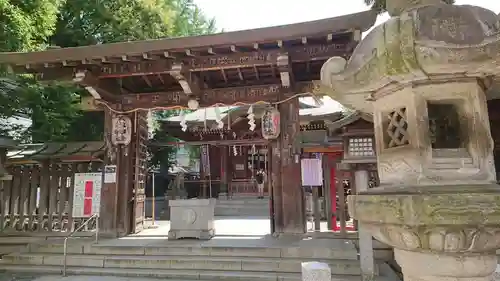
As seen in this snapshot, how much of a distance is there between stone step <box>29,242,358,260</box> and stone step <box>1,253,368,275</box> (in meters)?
0.13

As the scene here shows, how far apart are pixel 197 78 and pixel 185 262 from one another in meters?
4.89

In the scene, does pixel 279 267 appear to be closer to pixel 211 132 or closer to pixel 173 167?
pixel 211 132

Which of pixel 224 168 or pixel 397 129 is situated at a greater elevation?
pixel 224 168

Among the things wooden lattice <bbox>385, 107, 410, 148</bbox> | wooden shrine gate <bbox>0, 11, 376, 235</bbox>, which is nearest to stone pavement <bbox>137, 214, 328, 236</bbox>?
wooden shrine gate <bbox>0, 11, 376, 235</bbox>

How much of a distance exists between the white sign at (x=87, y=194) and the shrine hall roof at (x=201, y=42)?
122 inches

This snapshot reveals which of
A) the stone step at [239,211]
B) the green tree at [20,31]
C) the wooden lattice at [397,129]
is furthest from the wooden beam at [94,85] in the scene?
the stone step at [239,211]

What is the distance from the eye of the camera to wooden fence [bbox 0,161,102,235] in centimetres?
955

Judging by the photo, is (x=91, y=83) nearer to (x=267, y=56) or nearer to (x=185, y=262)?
(x=267, y=56)

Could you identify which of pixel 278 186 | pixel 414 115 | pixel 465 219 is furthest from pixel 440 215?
pixel 278 186

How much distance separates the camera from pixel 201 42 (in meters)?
7.55

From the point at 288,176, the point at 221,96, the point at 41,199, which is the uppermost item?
the point at 221,96

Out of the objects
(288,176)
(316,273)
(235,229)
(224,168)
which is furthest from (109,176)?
(224,168)

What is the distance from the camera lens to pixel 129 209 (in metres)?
9.66

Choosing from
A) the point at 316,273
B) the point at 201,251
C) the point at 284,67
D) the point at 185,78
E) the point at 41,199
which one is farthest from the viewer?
the point at 41,199
